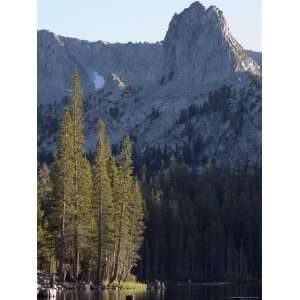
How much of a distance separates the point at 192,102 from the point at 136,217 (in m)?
105

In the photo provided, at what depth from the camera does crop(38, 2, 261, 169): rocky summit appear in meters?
123

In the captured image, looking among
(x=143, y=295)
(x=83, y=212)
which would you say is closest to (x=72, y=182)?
(x=83, y=212)

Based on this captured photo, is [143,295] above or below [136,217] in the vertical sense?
below

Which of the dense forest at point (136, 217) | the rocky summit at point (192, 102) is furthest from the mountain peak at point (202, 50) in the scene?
the dense forest at point (136, 217)

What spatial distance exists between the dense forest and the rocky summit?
421 inches

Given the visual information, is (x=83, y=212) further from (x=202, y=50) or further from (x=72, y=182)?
(x=202, y=50)

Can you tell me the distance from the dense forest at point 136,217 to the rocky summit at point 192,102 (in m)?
10.7

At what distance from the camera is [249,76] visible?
140 meters

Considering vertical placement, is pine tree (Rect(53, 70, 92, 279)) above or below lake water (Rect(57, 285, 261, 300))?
above

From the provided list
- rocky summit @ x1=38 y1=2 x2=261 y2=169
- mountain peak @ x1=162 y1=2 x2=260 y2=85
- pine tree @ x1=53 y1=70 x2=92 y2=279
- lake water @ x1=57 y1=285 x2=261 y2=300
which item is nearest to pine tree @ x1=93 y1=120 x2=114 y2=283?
pine tree @ x1=53 y1=70 x2=92 y2=279

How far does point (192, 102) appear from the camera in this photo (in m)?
146

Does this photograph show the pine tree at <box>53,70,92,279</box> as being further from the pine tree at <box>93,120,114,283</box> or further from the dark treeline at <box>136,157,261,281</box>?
the dark treeline at <box>136,157,261,281</box>
